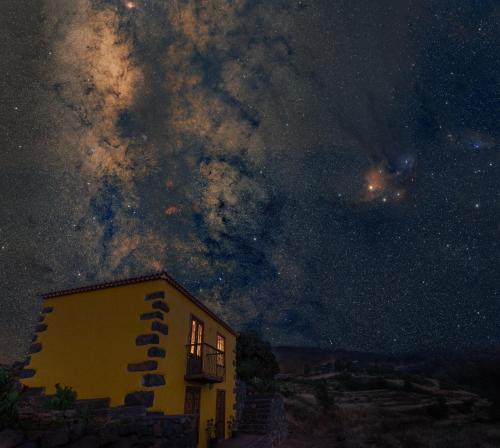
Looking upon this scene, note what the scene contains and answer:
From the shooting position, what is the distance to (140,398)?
1003cm

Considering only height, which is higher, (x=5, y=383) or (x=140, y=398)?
(x=5, y=383)

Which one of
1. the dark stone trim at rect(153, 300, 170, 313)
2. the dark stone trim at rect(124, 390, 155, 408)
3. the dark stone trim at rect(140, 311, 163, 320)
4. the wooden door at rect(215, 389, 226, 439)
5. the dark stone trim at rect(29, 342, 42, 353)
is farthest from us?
the wooden door at rect(215, 389, 226, 439)

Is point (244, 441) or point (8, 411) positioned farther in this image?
point (244, 441)

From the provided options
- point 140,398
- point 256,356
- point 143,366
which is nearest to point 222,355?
point 143,366

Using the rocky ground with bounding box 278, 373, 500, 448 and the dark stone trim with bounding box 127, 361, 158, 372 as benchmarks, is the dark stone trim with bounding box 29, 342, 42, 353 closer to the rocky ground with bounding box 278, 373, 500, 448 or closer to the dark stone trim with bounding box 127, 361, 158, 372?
the dark stone trim with bounding box 127, 361, 158, 372

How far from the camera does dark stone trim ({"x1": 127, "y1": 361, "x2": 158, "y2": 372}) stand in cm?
1035

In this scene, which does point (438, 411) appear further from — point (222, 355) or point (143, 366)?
point (143, 366)

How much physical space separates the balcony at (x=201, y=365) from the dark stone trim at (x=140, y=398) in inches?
82.9

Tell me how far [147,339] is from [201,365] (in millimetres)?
3249

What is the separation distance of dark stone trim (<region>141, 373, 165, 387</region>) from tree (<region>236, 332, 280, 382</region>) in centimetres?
1982

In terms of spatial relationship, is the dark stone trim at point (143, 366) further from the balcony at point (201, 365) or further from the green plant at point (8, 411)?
the green plant at point (8, 411)

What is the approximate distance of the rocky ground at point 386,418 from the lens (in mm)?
18453

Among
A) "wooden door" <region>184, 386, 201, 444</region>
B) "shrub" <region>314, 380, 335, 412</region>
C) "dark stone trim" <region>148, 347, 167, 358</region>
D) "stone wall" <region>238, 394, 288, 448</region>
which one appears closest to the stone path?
"stone wall" <region>238, 394, 288, 448</region>

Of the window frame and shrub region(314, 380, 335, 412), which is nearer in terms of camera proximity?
the window frame
